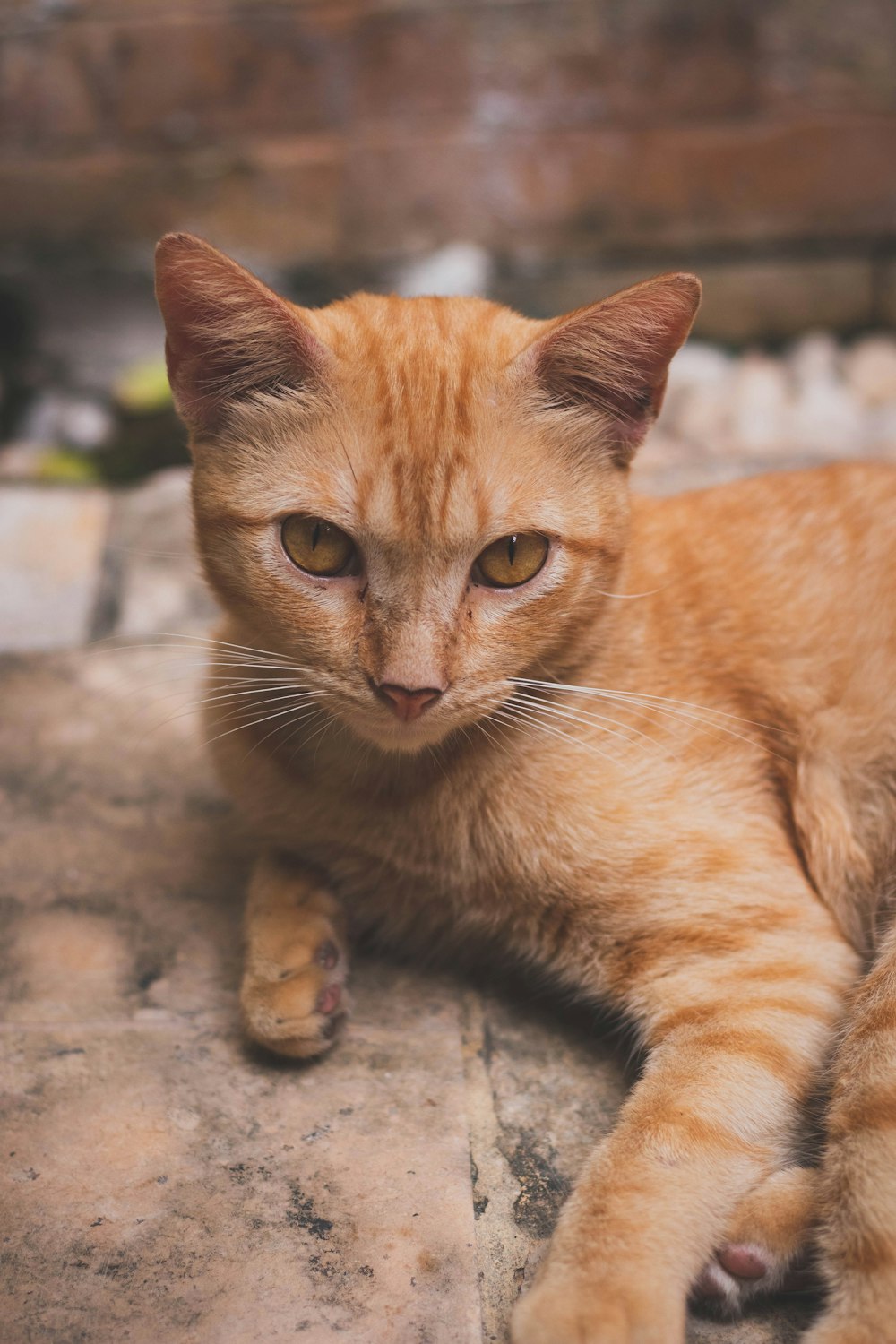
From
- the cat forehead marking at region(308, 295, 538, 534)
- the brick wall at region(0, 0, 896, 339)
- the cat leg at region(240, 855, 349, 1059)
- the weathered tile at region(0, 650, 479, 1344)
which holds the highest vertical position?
the brick wall at region(0, 0, 896, 339)

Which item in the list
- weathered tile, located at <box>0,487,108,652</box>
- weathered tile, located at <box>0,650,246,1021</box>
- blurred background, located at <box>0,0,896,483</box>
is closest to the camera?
weathered tile, located at <box>0,650,246,1021</box>

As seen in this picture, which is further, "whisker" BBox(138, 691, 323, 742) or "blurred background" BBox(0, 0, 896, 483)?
"blurred background" BBox(0, 0, 896, 483)

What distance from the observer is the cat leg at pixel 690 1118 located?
1.22 m

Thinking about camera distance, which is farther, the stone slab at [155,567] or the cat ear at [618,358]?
the stone slab at [155,567]

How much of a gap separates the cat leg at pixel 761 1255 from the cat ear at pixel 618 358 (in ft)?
3.26

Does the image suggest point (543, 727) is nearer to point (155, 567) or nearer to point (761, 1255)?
point (761, 1255)

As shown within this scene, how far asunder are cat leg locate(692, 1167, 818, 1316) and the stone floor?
0.09ft

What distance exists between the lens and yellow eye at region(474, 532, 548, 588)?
1510mm

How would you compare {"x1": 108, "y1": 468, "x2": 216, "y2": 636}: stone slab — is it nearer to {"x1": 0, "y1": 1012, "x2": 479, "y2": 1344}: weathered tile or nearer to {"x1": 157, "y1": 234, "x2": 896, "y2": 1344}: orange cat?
{"x1": 157, "y1": 234, "x2": 896, "y2": 1344}: orange cat

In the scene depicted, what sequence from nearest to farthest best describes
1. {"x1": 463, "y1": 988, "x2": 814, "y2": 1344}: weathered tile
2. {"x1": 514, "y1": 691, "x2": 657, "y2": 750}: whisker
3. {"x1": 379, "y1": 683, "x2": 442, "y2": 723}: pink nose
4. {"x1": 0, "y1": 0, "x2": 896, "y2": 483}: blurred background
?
{"x1": 463, "y1": 988, "x2": 814, "y2": 1344}: weathered tile → {"x1": 379, "y1": 683, "x2": 442, "y2": 723}: pink nose → {"x1": 514, "y1": 691, "x2": 657, "y2": 750}: whisker → {"x1": 0, "y1": 0, "x2": 896, "y2": 483}: blurred background

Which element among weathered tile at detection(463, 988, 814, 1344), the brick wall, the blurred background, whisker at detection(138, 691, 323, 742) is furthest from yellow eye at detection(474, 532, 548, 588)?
the brick wall

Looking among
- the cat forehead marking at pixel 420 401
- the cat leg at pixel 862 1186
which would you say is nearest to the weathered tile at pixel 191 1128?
the cat leg at pixel 862 1186

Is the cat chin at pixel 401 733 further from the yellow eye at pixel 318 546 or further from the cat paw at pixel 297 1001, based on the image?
the cat paw at pixel 297 1001

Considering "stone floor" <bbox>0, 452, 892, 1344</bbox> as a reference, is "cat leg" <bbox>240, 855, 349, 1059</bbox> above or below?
above
